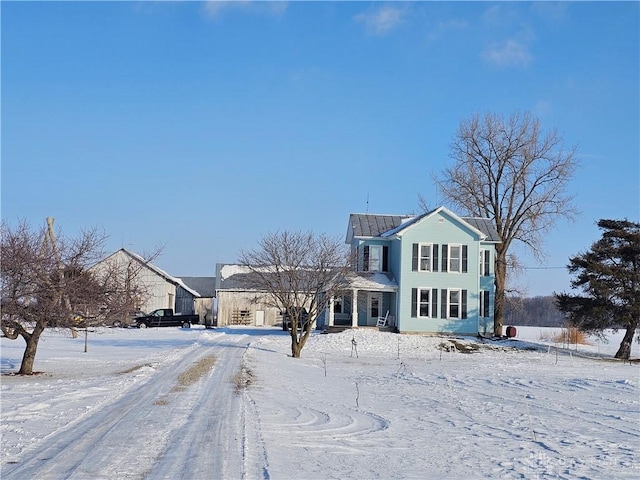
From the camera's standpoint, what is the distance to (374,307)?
137 feet

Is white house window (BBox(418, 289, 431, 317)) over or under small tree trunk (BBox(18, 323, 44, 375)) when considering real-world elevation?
over

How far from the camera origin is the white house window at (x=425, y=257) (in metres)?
39.6

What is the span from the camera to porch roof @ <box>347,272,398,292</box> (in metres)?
38.8

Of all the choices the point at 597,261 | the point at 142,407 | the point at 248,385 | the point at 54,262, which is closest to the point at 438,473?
the point at 142,407

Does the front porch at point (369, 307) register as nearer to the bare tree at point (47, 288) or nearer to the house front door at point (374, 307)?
the house front door at point (374, 307)

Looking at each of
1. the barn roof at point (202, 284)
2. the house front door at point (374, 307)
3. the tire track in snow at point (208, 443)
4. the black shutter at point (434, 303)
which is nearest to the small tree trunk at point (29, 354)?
the tire track in snow at point (208, 443)

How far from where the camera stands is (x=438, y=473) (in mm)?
8789

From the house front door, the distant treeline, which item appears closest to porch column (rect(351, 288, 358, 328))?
the house front door

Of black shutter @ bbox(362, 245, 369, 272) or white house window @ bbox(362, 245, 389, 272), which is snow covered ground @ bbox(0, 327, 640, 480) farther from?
white house window @ bbox(362, 245, 389, 272)

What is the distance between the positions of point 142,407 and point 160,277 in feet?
148

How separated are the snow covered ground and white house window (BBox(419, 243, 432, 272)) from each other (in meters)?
14.0

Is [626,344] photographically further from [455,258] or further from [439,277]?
[439,277]

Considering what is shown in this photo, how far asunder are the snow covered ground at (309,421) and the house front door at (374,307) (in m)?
15.2

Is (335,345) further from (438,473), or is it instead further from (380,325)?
(438,473)
